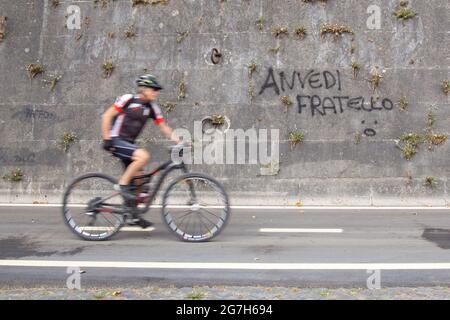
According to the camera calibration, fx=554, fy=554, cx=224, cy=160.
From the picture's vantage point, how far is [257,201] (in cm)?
980

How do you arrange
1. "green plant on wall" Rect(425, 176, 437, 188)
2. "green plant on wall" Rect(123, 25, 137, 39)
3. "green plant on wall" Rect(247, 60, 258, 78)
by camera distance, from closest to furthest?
"green plant on wall" Rect(425, 176, 437, 188)
"green plant on wall" Rect(247, 60, 258, 78)
"green plant on wall" Rect(123, 25, 137, 39)

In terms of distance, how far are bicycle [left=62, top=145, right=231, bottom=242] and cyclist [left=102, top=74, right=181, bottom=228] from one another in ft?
0.30

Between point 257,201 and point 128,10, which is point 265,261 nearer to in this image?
point 257,201

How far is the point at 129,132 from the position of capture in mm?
6590

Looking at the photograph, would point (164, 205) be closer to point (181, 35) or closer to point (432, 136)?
point (181, 35)

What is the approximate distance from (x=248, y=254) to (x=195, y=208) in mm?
937

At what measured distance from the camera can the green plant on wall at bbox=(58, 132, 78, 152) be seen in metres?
10.2

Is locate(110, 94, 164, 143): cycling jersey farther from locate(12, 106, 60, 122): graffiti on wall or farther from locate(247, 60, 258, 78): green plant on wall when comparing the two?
locate(12, 106, 60, 122): graffiti on wall

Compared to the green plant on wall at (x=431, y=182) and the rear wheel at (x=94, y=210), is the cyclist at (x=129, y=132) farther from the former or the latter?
the green plant on wall at (x=431, y=182)

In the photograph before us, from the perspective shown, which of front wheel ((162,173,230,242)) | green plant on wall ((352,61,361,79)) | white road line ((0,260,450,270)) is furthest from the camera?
green plant on wall ((352,61,361,79))

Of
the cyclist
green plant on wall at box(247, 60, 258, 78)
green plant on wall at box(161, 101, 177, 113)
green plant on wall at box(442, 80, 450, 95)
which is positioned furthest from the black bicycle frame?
green plant on wall at box(442, 80, 450, 95)

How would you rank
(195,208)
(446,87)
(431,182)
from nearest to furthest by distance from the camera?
(195,208) → (431,182) → (446,87)

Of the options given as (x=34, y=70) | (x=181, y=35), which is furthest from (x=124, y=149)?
(x=34, y=70)

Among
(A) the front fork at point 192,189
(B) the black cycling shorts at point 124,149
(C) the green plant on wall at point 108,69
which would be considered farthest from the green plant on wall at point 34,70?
(A) the front fork at point 192,189
